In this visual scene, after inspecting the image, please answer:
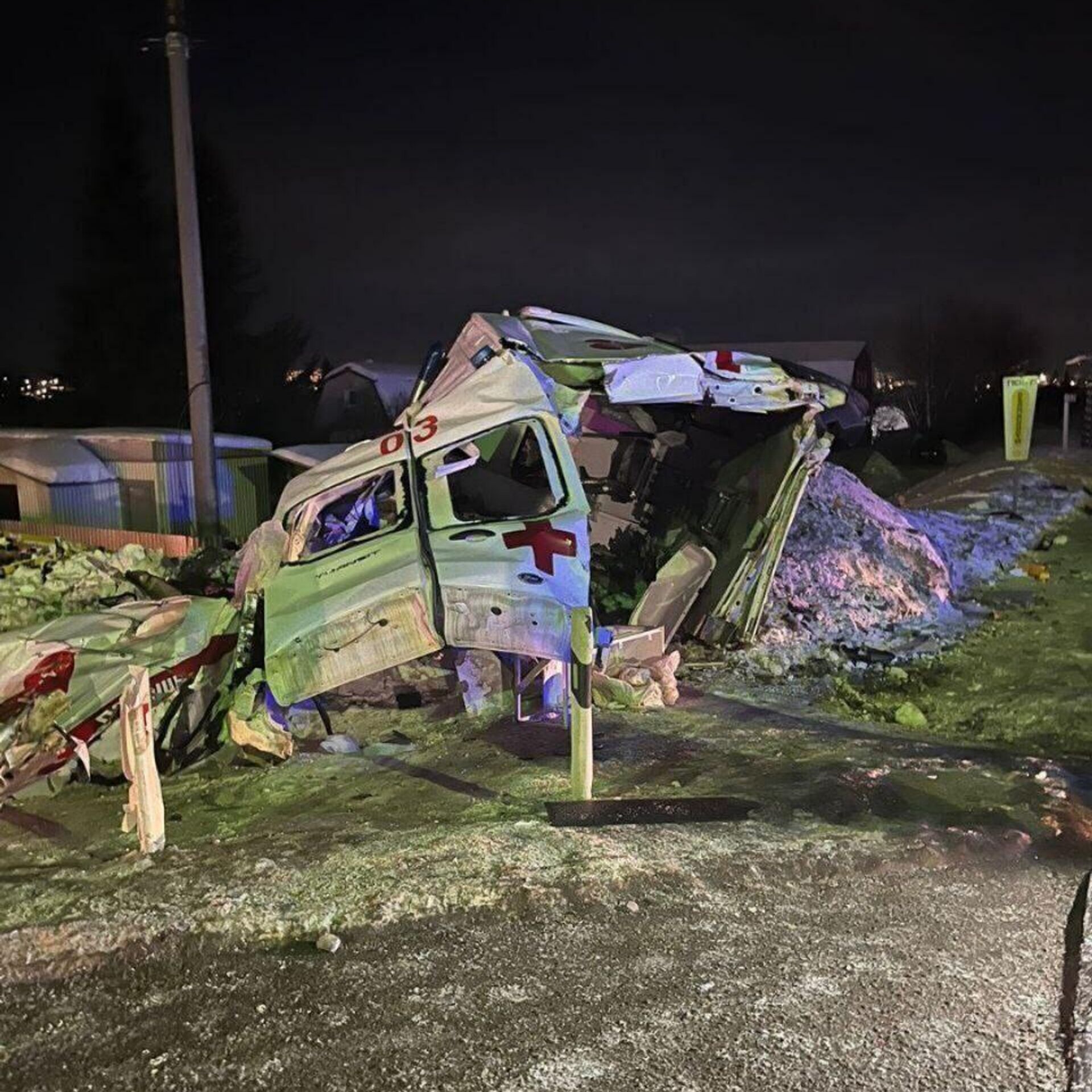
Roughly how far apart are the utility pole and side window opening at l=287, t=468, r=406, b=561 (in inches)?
141

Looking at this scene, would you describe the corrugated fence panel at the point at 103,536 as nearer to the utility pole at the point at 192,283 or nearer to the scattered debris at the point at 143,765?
the utility pole at the point at 192,283

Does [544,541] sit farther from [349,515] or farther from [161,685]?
[349,515]

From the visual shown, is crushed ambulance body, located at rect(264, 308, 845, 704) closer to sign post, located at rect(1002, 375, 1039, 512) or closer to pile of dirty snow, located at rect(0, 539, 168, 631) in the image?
pile of dirty snow, located at rect(0, 539, 168, 631)

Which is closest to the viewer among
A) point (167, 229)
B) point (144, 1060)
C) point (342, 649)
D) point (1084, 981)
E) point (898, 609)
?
point (144, 1060)

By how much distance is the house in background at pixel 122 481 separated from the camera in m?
15.7

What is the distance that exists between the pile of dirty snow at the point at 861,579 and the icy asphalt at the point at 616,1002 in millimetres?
4833

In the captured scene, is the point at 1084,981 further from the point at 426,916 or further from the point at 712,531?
the point at 712,531

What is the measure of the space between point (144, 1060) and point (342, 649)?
9.46 ft

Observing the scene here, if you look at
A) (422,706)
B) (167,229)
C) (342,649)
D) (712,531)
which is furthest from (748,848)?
(167,229)

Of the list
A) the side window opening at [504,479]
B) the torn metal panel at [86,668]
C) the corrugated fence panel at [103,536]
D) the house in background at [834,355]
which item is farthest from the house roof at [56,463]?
the house in background at [834,355]

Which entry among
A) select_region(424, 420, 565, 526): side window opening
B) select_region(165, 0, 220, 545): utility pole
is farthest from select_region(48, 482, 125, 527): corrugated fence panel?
select_region(424, 420, 565, 526): side window opening

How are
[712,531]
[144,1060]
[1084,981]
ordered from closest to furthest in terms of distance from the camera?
[144,1060]
[1084,981]
[712,531]

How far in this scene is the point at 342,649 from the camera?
627 centimetres

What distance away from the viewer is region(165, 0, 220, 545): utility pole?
11281mm
